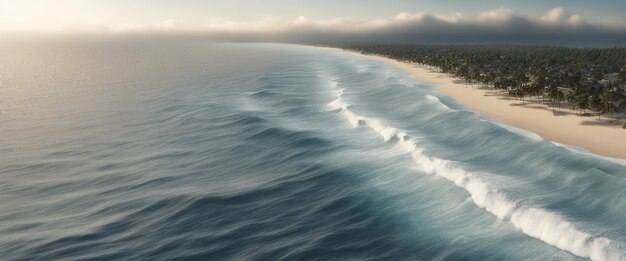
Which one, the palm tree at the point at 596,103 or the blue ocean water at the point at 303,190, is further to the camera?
the palm tree at the point at 596,103

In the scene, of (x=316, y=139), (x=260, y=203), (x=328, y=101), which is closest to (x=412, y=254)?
(x=260, y=203)

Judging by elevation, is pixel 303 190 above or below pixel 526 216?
above

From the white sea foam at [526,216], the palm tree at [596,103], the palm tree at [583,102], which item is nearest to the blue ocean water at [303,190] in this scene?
the white sea foam at [526,216]

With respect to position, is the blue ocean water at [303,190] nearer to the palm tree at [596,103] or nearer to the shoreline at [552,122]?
the shoreline at [552,122]

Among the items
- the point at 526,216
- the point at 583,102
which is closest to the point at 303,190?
the point at 526,216

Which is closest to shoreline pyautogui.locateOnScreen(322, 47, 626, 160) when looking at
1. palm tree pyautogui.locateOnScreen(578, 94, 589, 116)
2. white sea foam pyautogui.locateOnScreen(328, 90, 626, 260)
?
palm tree pyautogui.locateOnScreen(578, 94, 589, 116)

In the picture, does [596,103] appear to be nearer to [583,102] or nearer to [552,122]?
[583,102]

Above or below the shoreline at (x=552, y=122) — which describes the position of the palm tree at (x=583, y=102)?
above
